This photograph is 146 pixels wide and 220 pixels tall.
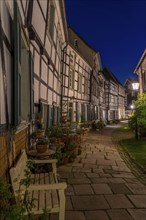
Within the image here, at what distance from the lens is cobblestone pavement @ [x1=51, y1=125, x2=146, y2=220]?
13.8ft

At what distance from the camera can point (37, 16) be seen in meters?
6.83

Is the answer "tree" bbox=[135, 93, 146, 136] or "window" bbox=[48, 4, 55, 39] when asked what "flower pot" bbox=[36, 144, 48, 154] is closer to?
"window" bbox=[48, 4, 55, 39]

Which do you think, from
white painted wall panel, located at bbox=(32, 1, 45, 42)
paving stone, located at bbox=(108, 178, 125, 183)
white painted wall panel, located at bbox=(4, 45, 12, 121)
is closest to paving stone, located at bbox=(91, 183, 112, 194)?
paving stone, located at bbox=(108, 178, 125, 183)

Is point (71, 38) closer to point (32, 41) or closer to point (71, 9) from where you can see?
point (32, 41)

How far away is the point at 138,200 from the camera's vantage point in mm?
4809

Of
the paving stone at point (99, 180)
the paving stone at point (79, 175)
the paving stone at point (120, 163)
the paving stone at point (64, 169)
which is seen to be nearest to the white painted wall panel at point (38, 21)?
the paving stone at point (64, 169)

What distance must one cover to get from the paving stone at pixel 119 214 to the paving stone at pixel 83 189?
979 mm

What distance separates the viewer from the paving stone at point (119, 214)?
4019mm

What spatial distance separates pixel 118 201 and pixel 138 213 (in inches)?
21.8

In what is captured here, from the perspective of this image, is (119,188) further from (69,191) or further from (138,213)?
(138,213)

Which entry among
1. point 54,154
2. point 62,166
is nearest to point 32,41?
point 54,154

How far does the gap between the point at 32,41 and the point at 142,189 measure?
4.30m

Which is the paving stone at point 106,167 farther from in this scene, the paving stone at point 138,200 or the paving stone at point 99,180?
the paving stone at point 138,200

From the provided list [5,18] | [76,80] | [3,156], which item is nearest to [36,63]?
[5,18]
